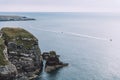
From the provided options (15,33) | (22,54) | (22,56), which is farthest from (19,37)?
(22,56)

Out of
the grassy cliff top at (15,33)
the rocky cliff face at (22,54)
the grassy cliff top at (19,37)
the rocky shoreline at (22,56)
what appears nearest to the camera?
the rocky shoreline at (22,56)

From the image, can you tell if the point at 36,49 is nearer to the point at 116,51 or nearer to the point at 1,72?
the point at 1,72

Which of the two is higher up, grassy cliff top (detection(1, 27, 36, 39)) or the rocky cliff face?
Result: grassy cliff top (detection(1, 27, 36, 39))

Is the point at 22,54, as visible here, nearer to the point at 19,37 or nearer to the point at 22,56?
the point at 22,56

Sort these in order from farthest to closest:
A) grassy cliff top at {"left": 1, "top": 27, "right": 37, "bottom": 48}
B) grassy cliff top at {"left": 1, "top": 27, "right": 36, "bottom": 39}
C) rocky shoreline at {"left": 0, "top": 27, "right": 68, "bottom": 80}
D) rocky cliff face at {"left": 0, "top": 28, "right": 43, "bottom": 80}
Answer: grassy cliff top at {"left": 1, "top": 27, "right": 36, "bottom": 39} → grassy cliff top at {"left": 1, "top": 27, "right": 37, "bottom": 48} → rocky cliff face at {"left": 0, "top": 28, "right": 43, "bottom": 80} → rocky shoreline at {"left": 0, "top": 27, "right": 68, "bottom": 80}

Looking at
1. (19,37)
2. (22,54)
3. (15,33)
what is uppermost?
(15,33)

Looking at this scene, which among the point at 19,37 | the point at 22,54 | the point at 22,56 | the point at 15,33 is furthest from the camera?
the point at 15,33

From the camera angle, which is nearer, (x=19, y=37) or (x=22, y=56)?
(x=22, y=56)

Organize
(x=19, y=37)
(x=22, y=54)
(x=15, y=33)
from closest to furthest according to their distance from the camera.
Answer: (x=22, y=54)
(x=19, y=37)
(x=15, y=33)

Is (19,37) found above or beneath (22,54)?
above
